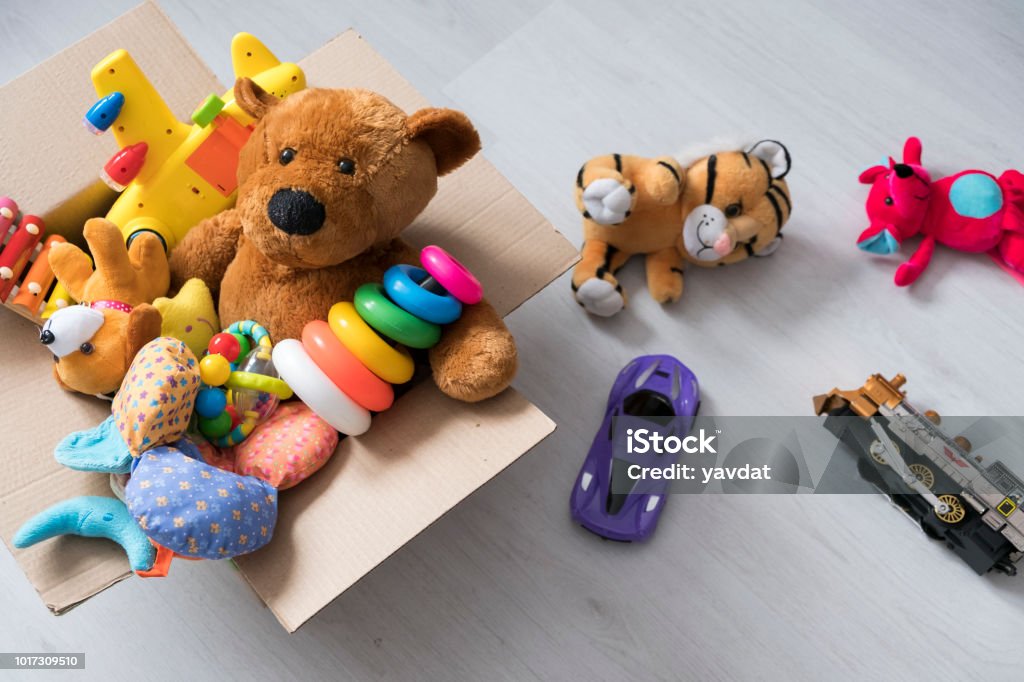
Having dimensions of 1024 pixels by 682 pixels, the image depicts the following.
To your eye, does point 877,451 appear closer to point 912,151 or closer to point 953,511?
point 953,511

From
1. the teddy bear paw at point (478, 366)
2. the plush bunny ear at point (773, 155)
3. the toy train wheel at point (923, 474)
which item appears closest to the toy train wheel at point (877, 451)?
the toy train wheel at point (923, 474)

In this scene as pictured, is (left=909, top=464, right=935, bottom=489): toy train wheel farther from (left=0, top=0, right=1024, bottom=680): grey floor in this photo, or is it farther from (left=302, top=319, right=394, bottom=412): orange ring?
(left=302, top=319, right=394, bottom=412): orange ring

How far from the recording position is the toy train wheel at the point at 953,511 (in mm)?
981

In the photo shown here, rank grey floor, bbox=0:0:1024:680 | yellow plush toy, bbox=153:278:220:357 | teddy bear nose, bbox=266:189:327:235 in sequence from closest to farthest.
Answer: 1. teddy bear nose, bbox=266:189:327:235
2. yellow plush toy, bbox=153:278:220:357
3. grey floor, bbox=0:0:1024:680

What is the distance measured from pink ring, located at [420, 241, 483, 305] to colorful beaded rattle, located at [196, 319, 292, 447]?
17 centimetres

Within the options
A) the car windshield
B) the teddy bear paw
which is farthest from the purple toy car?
the teddy bear paw

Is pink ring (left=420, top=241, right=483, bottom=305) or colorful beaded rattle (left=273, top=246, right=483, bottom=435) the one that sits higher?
pink ring (left=420, top=241, right=483, bottom=305)

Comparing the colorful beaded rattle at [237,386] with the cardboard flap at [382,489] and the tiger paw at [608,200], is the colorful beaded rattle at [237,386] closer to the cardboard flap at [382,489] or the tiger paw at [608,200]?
the cardboard flap at [382,489]

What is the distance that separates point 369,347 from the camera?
0.79 metres

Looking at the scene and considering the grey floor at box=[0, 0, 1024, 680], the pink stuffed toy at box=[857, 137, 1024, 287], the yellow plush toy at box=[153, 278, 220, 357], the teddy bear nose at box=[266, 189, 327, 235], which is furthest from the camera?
the pink stuffed toy at box=[857, 137, 1024, 287]

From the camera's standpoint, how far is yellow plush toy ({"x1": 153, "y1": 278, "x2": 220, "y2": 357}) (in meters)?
0.87

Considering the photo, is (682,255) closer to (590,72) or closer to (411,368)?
(590,72)

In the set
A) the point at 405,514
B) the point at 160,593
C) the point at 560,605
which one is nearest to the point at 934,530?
the point at 560,605

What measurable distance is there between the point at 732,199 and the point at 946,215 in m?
0.27
